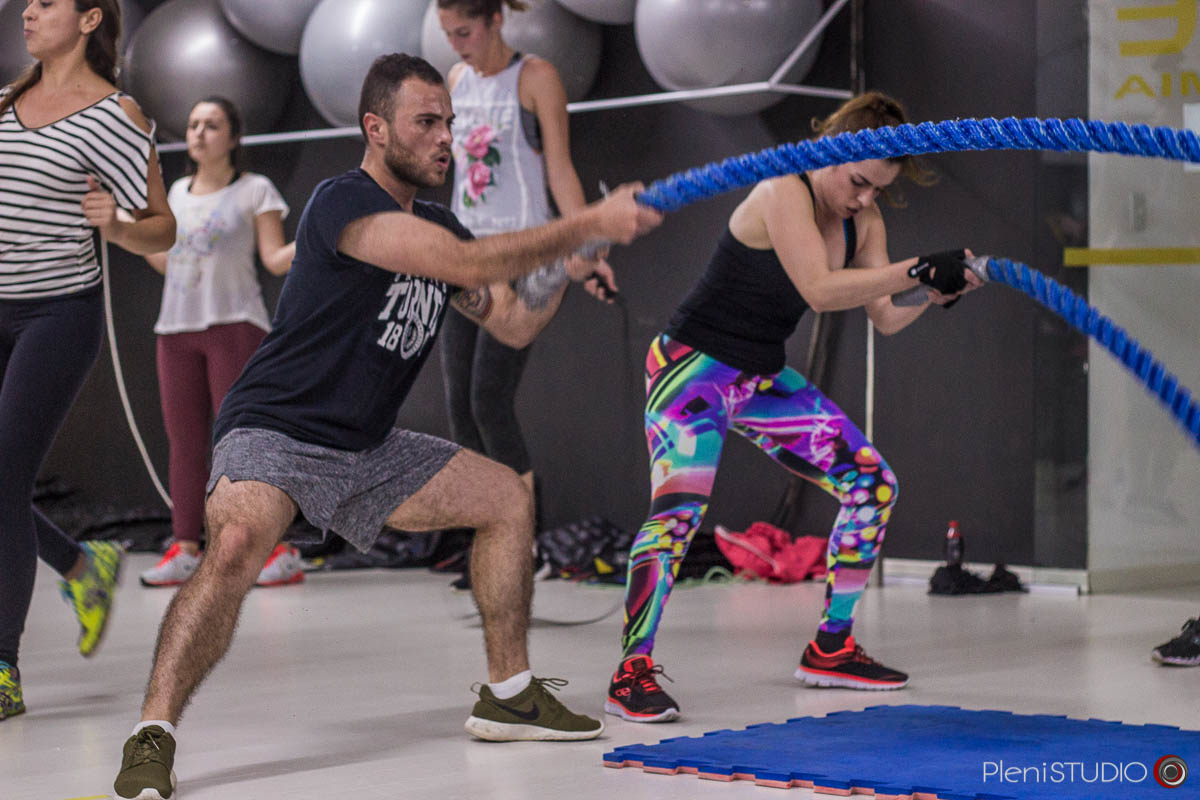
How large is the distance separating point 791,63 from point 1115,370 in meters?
1.46

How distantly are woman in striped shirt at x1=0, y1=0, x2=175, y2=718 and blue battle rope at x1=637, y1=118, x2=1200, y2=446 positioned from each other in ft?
4.14

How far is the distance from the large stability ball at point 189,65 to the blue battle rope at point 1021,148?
382cm

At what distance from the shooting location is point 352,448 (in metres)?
2.79

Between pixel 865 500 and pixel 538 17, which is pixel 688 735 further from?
pixel 538 17

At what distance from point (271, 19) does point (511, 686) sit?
3.78m

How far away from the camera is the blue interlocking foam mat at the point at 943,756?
2.39 m

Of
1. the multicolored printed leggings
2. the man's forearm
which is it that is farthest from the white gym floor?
the man's forearm

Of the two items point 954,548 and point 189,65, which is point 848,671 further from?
point 189,65

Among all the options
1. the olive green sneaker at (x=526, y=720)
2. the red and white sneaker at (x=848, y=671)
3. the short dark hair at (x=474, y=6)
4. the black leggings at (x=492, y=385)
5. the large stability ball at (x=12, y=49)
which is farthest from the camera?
the large stability ball at (x=12, y=49)

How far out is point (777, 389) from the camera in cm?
343

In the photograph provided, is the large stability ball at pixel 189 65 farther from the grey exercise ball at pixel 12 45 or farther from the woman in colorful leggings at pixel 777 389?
the woman in colorful leggings at pixel 777 389

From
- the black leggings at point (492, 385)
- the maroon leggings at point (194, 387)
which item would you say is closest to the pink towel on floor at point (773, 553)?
the black leggings at point (492, 385)

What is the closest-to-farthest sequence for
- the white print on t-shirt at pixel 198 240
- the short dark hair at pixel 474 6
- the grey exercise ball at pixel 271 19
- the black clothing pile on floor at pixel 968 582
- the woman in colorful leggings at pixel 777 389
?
the woman in colorful leggings at pixel 777 389, the short dark hair at pixel 474 6, the black clothing pile on floor at pixel 968 582, the white print on t-shirt at pixel 198 240, the grey exercise ball at pixel 271 19

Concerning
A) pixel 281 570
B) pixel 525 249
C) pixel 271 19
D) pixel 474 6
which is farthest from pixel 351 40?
pixel 525 249
